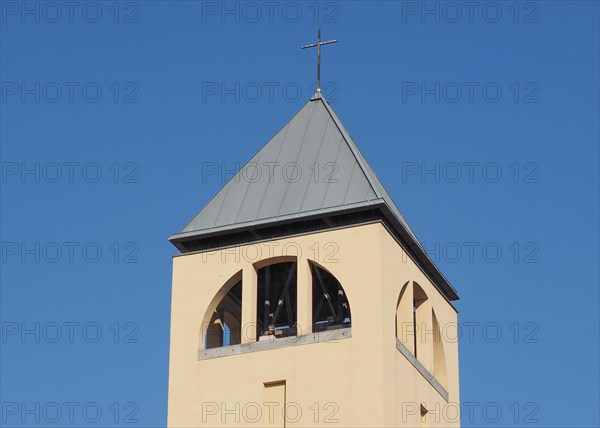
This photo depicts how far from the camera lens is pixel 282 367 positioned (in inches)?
1679

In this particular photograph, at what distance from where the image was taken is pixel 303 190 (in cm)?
→ 4475

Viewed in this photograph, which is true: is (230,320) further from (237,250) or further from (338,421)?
(338,421)

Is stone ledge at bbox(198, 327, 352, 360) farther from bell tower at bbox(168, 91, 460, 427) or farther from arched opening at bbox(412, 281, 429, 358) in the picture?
arched opening at bbox(412, 281, 429, 358)

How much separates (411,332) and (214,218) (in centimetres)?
567

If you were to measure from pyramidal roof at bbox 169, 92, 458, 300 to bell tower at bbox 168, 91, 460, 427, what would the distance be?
0.04 meters

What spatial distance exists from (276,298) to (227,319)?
1.65 meters

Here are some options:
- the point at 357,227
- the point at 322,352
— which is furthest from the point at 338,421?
the point at 357,227

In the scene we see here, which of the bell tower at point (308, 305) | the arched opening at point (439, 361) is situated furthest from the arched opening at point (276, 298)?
the arched opening at point (439, 361)

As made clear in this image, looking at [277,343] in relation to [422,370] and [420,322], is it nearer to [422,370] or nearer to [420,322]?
[422,370]

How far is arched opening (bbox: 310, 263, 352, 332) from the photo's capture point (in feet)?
144

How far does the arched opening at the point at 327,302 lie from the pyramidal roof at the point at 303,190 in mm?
1468

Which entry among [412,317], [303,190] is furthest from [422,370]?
[303,190]

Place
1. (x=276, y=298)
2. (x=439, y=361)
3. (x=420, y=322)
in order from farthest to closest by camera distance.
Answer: (x=439, y=361) < (x=420, y=322) < (x=276, y=298)

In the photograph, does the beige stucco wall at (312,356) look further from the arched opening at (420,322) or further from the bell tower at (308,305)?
the arched opening at (420,322)
